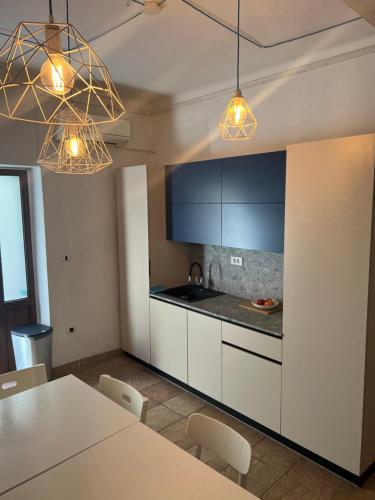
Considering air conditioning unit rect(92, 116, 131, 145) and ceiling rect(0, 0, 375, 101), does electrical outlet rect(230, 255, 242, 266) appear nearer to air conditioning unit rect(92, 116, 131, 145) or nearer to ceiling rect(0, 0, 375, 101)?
ceiling rect(0, 0, 375, 101)

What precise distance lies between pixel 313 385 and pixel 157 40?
2663 millimetres

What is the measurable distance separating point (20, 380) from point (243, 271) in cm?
218

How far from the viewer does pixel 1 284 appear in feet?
11.9

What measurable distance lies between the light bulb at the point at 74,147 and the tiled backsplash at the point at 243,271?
2020 mm

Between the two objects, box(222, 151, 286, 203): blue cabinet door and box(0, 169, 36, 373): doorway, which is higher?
box(222, 151, 286, 203): blue cabinet door

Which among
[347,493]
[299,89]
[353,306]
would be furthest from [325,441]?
[299,89]

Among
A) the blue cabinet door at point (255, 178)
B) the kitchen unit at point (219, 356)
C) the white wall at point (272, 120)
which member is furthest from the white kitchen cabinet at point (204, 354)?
the blue cabinet door at point (255, 178)

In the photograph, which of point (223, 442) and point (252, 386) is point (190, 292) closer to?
point (252, 386)

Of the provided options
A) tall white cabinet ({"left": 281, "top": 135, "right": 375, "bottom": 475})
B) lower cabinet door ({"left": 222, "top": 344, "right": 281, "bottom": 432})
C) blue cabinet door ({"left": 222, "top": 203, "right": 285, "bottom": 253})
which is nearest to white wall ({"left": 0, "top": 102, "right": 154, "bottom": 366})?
blue cabinet door ({"left": 222, "top": 203, "right": 285, "bottom": 253})

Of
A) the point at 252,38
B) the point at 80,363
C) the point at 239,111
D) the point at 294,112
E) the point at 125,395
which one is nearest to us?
the point at 239,111

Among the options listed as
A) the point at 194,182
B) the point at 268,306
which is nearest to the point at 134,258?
the point at 194,182

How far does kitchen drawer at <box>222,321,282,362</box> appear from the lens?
106 inches

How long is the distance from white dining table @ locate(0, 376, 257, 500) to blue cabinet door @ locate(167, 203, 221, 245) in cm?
203

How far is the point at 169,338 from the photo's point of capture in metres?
3.65
